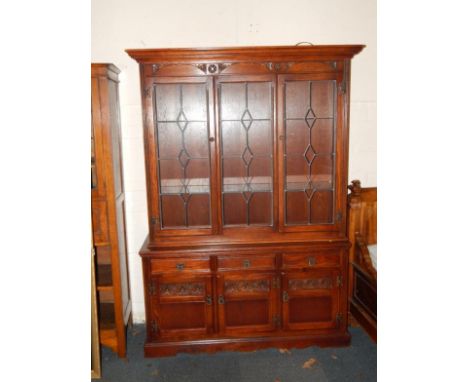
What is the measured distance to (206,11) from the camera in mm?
2832

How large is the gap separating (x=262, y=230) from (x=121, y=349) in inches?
52.8

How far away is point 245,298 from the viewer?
267 centimetres

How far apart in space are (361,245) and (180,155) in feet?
5.08

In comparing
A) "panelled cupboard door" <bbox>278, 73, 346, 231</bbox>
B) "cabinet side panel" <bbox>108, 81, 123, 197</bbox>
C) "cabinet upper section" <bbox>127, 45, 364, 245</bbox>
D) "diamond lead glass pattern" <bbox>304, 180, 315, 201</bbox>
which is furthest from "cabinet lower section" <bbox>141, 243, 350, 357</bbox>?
"cabinet side panel" <bbox>108, 81, 123, 197</bbox>

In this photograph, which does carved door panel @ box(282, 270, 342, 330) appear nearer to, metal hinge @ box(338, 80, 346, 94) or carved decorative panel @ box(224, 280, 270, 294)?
carved decorative panel @ box(224, 280, 270, 294)

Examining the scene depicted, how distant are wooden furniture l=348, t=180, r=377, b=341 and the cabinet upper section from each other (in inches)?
10.9

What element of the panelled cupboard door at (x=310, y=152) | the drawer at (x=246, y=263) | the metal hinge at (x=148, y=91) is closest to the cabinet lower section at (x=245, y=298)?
the drawer at (x=246, y=263)

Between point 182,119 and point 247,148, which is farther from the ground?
point 182,119

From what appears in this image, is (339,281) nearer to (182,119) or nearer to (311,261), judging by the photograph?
(311,261)

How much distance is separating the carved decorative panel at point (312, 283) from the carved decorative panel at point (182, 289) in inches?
26.0

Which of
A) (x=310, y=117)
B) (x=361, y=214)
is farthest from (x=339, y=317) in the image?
(x=310, y=117)

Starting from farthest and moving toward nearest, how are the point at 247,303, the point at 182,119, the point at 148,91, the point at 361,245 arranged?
the point at 361,245, the point at 247,303, the point at 182,119, the point at 148,91
